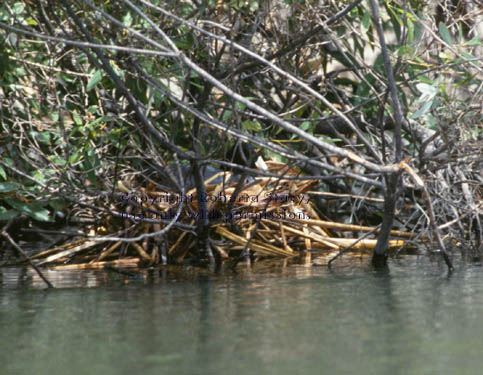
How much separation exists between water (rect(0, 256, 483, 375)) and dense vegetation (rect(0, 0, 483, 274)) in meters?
0.36

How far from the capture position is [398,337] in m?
1.95

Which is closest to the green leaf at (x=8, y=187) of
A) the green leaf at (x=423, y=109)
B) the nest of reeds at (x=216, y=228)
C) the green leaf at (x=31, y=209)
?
Answer: the green leaf at (x=31, y=209)

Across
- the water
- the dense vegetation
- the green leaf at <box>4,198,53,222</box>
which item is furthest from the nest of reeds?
the water

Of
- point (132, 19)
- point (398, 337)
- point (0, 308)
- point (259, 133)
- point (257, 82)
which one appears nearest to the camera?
point (398, 337)

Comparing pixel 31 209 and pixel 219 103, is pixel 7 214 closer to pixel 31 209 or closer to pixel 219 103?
pixel 31 209

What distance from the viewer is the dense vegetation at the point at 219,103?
3078 millimetres

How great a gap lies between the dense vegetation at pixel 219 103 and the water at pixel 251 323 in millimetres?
357

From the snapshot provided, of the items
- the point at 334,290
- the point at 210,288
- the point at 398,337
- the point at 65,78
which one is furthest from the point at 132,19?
the point at 398,337

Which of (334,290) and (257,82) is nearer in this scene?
(334,290)

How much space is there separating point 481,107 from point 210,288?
1383 mm

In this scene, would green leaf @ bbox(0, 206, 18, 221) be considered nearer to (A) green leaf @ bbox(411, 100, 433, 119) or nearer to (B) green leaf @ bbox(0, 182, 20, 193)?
(B) green leaf @ bbox(0, 182, 20, 193)

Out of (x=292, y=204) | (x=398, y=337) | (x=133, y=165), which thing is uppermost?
(x=133, y=165)

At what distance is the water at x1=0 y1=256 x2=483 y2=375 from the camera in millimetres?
1742

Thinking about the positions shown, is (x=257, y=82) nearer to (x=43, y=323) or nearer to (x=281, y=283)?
(x=281, y=283)
